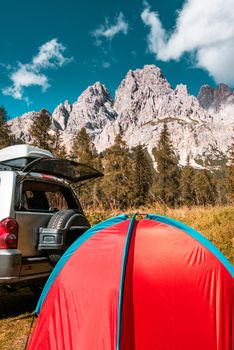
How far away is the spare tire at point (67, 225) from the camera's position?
527 cm

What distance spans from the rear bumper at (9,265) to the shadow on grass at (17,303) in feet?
3.31

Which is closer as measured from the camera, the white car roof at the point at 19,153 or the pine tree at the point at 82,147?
the white car roof at the point at 19,153

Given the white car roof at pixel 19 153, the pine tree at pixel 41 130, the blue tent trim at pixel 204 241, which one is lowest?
the blue tent trim at pixel 204 241

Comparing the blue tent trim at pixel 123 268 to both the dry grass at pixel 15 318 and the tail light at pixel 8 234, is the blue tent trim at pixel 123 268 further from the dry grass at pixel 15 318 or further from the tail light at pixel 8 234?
the tail light at pixel 8 234

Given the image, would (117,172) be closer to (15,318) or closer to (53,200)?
(53,200)

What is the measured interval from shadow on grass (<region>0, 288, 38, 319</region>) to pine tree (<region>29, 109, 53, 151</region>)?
3482cm

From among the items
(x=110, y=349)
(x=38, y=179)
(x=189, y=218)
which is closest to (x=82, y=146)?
(x=189, y=218)

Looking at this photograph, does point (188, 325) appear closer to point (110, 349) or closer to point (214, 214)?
point (110, 349)

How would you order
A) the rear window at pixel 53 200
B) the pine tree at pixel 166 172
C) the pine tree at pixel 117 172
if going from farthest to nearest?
the pine tree at pixel 166 172 < the pine tree at pixel 117 172 < the rear window at pixel 53 200

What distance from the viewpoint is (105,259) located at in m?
3.65

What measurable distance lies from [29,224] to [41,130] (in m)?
37.7

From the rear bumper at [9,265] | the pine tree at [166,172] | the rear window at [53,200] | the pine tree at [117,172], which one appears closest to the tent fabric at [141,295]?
the rear bumper at [9,265]

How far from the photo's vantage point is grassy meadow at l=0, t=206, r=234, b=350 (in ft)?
15.3

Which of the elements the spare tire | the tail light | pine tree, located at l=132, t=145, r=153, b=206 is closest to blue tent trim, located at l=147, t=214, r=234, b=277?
the spare tire
